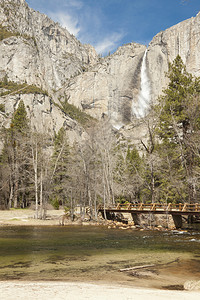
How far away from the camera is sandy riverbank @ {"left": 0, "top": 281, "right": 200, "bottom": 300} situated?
5.34 m

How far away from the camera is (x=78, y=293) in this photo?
5688mm

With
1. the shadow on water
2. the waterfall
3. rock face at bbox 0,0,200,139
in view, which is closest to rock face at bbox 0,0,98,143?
rock face at bbox 0,0,200,139

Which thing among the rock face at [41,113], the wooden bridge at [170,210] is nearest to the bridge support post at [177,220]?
the wooden bridge at [170,210]

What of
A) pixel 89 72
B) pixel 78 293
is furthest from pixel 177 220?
pixel 89 72

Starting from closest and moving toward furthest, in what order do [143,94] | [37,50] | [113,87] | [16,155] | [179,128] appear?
[179,128], [16,155], [143,94], [37,50], [113,87]

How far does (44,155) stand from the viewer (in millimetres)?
32500

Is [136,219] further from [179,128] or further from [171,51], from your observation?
[171,51]

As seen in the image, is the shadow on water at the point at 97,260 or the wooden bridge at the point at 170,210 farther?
the wooden bridge at the point at 170,210

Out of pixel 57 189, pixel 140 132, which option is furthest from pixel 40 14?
pixel 57 189

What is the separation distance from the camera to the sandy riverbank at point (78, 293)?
5336 millimetres

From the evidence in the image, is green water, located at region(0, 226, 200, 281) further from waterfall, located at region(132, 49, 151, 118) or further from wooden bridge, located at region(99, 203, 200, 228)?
waterfall, located at region(132, 49, 151, 118)

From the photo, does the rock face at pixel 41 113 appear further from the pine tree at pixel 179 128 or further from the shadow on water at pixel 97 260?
the shadow on water at pixel 97 260

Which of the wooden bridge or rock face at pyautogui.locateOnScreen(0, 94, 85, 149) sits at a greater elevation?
rock face at pyautogui.locateOnScreen(0, 94, 85, 149)

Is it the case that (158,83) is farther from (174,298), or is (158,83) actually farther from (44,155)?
(174,298)
